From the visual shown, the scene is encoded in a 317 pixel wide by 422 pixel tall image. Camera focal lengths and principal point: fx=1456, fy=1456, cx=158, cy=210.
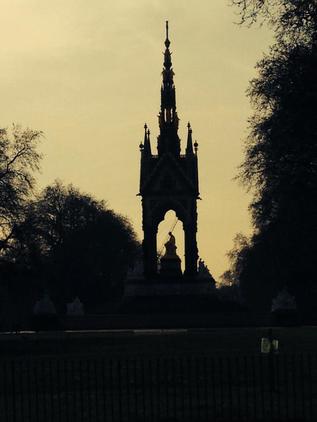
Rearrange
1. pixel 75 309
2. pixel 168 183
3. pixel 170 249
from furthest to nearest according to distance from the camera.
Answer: pixel 170 249 → pixel 168 183 → pixel 75 309

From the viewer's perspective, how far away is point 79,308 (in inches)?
3853

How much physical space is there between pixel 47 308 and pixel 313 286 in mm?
16065

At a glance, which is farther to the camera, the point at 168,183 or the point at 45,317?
the point at 168,183

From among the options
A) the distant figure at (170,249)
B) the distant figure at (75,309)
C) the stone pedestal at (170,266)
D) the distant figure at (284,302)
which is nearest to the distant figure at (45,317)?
the distant figure at (75,309)

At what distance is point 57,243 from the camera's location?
126312mm

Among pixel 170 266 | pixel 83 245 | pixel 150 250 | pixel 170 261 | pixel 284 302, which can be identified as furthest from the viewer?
pixel 83 245

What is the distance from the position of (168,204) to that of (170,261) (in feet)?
16.2

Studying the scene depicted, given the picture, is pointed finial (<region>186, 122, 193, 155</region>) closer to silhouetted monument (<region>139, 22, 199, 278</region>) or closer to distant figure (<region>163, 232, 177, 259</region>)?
silhouetted monument (<region>139, 22, 199, 278</region>)

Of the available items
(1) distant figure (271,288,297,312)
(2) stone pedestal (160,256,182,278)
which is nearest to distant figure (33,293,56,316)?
(1) distant figure (271,288,297,312)

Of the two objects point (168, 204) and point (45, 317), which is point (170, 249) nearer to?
point (168, 204)

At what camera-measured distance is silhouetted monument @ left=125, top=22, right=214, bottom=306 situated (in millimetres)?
100312

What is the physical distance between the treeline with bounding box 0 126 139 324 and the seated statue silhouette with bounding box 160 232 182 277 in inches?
314

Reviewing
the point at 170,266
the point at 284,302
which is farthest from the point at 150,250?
the point at 284,302

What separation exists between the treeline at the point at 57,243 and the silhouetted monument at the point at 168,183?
7.48 m
